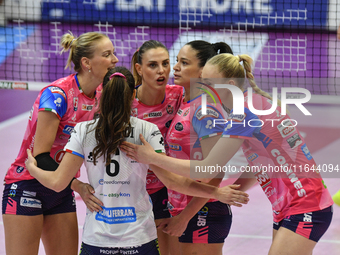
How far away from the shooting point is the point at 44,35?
12219mm

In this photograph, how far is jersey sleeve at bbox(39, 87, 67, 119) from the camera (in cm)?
336

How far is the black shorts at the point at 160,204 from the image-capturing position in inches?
150

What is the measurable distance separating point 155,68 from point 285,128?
1.28m

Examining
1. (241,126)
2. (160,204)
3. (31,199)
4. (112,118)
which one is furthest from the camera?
(160,204)

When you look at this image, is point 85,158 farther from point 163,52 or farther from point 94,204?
point 163,52

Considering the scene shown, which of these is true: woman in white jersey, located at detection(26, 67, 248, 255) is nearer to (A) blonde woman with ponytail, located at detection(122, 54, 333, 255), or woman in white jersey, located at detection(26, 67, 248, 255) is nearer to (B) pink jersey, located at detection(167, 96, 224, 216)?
(A) blonde woman with ponytail, located at detection(122, 54, 333, 255)

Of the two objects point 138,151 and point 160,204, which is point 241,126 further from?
point 160,204

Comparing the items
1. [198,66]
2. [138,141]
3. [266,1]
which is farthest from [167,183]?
[266,1]

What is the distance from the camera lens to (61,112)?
11.3ft

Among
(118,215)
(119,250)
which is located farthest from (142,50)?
(119,250)

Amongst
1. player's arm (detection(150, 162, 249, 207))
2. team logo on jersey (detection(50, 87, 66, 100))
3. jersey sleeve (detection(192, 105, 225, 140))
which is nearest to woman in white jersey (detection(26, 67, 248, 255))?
player's arm (detection(150, 162, 249, 207))

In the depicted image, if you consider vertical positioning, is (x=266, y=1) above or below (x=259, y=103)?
above

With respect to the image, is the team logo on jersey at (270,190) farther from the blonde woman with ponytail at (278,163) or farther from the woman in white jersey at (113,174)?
the woman in white jersey at (113,174)

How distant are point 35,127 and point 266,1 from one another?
30.5 feet
